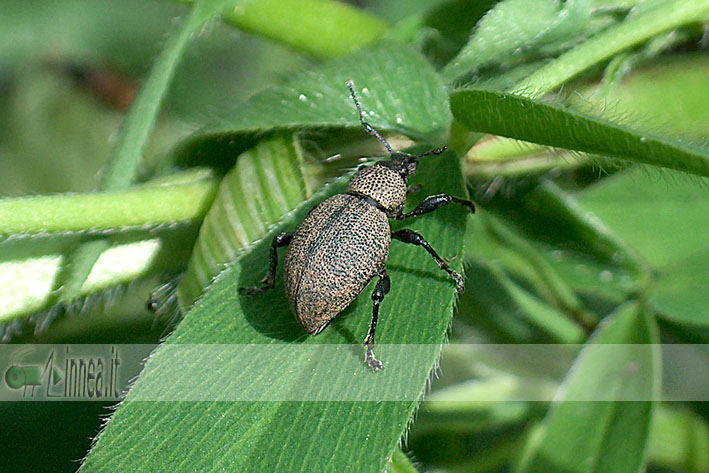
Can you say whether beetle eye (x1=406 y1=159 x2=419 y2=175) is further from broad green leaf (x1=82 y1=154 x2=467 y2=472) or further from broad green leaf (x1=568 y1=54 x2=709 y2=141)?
broad green leaf (x1=568 y1=54 x2=709 y2=141)

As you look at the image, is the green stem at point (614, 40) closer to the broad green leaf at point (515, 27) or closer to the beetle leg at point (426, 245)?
the broad green leaf at point (515, 27)

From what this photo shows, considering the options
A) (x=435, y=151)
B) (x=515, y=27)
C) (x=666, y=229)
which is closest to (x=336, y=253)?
(x=435, y=151)

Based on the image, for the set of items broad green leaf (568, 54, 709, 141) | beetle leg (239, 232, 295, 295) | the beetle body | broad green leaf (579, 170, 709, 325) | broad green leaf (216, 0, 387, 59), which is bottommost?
broad green leaf (579, 170, 709, 325)

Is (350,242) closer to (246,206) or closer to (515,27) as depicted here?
(246,206)

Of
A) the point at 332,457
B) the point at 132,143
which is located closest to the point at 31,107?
the point at 132,143

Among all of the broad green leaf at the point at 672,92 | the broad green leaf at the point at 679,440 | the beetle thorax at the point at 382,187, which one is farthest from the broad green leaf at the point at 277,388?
the broad green leaf at the point at 679,440

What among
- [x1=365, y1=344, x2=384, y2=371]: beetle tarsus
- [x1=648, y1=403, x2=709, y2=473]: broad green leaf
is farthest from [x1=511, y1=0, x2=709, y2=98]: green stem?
[x1=648, y1=403, x2=709, y2=473]: broad green leaf
